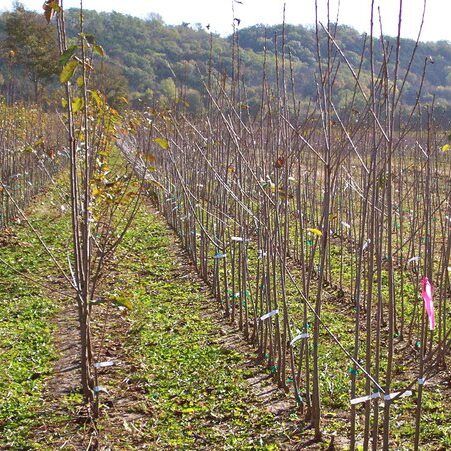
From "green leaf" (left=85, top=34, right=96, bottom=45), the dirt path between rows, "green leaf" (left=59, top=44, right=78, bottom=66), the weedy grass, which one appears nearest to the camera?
"green leaf" (left=59, top=44, right=78, bottom=66)

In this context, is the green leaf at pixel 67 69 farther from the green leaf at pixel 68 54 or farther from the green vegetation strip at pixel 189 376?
the green vegetation strip at pixel 189 376

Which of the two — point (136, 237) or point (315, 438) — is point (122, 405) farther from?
point (136, 237)

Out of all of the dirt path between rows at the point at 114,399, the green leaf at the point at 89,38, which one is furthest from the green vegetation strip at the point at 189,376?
the green leaf at the point at 89,38

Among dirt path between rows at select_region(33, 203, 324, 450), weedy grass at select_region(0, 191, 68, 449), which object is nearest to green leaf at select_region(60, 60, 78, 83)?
weedy grass at select_region(0, 191, 68, 449)

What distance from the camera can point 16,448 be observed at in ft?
9.30

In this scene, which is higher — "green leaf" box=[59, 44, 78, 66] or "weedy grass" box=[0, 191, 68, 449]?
"green leaf" box=[59, 44, 78, 66]

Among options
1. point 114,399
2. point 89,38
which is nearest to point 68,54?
point 89,38

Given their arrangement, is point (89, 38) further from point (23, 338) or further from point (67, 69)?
point (23, 338)

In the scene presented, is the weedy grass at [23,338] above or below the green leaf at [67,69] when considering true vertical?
below

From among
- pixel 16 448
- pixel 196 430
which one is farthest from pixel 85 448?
pixel 196 430

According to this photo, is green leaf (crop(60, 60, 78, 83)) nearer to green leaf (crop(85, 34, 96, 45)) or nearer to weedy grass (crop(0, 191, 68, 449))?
green leaf (crop(85, 34, 96, 45))

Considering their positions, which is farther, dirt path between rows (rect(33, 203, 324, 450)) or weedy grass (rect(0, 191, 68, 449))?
weedy grass (rect(0, 191, 68, 449))

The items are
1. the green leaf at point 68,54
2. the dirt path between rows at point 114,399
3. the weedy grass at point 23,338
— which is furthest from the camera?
the weedy grass at point 23,338

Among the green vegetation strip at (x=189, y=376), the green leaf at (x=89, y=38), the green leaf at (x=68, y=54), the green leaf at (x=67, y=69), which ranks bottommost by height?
the green vegetation strip at (x=189, y=376)
